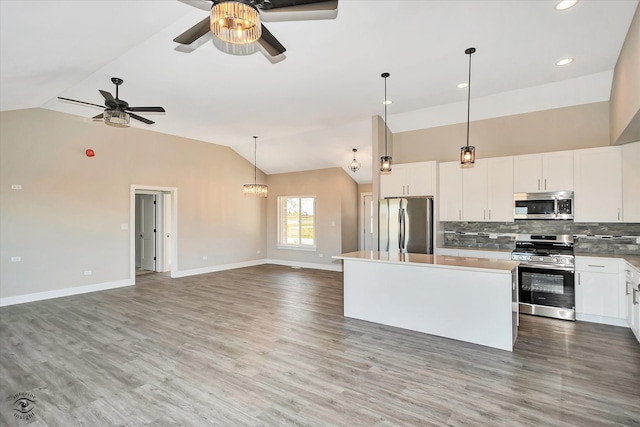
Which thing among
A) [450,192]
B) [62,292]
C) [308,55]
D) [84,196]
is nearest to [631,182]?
[450,192]

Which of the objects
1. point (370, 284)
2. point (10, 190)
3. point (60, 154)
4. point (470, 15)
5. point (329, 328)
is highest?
point (470, 15)

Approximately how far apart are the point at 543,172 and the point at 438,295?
264 cm

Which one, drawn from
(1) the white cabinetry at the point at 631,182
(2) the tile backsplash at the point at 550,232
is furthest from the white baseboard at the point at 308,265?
(1) the white cabinetry at the point at 631,182

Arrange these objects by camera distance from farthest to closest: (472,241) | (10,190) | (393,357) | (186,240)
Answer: (186,240)
(472,241)
(10,190)
(393,357)

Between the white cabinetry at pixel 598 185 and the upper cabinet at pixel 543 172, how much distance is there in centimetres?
11

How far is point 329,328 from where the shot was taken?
13.3ft

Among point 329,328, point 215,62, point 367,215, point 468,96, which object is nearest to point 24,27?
point 215,62

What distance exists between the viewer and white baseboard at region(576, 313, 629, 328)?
404cm

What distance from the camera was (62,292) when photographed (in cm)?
574

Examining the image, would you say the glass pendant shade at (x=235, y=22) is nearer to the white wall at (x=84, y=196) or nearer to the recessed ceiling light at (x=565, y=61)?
the recessed ceiling light at (x=565, y=61)

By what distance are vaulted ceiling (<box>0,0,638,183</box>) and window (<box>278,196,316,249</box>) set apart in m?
3.81

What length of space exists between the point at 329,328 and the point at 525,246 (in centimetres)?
346

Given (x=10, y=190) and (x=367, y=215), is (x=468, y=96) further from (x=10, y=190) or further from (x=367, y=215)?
(x=10, y=190)
